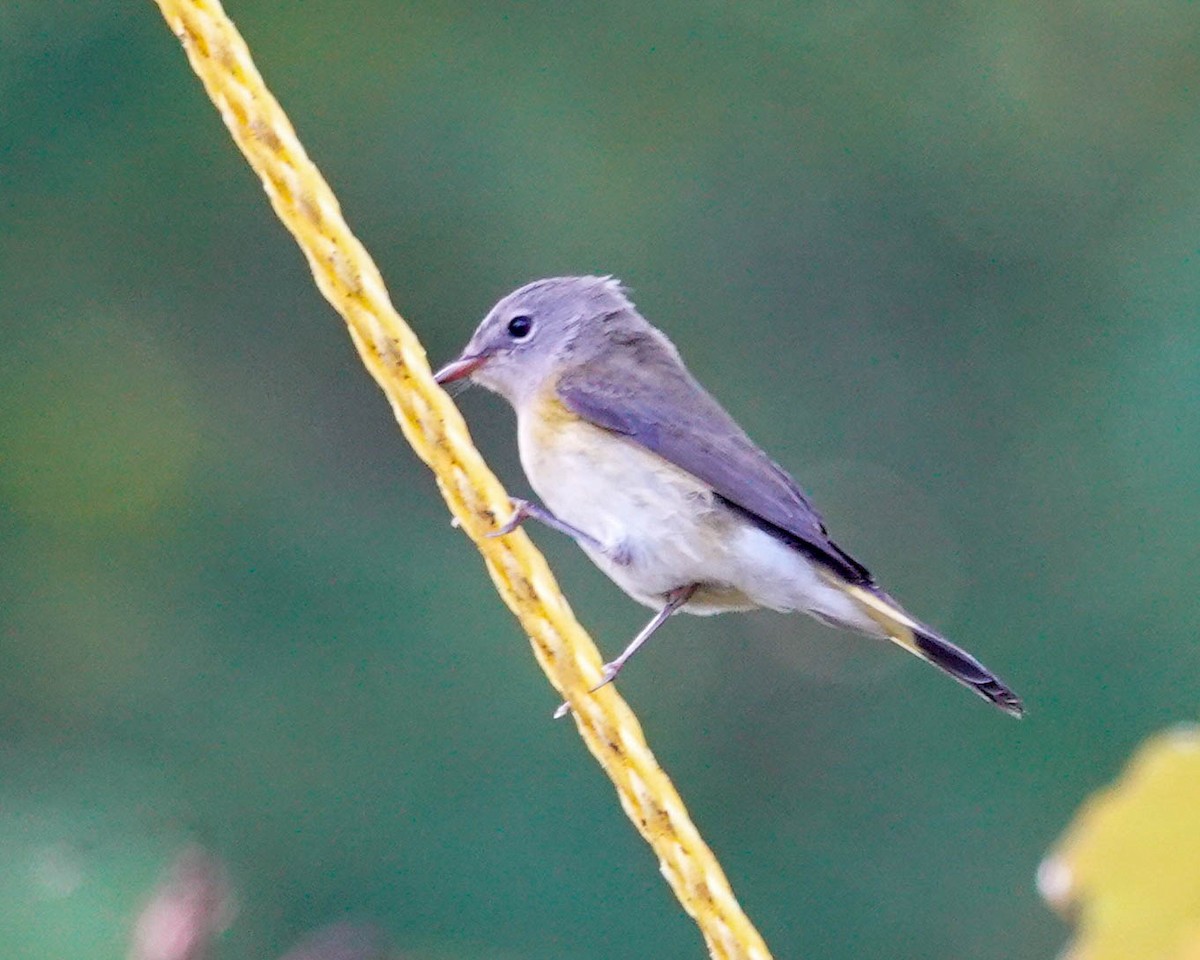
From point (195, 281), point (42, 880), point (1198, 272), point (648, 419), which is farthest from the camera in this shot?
point (195, 281)

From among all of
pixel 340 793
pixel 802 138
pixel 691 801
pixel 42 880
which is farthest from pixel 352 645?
pixel 802 138

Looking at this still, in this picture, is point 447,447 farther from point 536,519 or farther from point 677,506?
point 677,506

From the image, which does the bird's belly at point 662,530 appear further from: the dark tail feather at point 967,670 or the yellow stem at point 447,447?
the yellow stem at point 447,447

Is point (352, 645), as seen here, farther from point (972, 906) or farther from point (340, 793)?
point (972, 906)

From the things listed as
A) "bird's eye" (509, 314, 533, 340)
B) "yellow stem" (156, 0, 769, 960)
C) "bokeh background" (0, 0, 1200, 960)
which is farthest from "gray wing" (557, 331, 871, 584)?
"bokeh background" (0, 0, 1200, 960)

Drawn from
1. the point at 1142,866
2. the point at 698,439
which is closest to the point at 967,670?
the point at 698,439

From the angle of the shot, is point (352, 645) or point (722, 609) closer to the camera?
point (722, 609)
